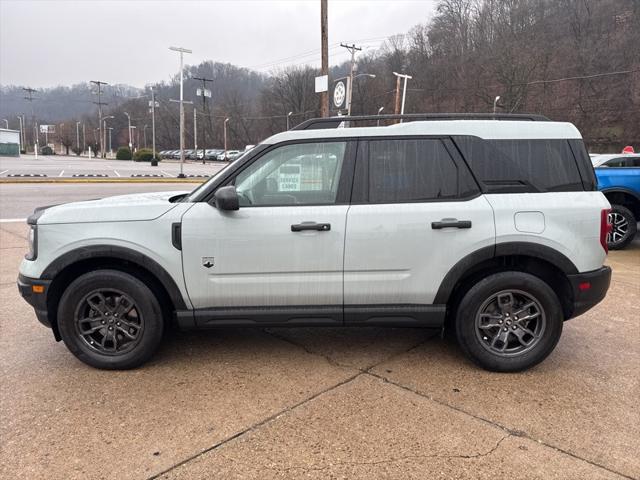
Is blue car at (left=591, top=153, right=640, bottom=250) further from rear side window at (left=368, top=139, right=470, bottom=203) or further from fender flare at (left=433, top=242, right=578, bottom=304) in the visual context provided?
rear side window at (left=368, top=139, right=470, bottom=203)

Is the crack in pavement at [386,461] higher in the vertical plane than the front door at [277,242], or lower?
lower

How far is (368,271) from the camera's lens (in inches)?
146

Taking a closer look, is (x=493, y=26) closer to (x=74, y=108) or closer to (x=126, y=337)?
(x=126, y=337)

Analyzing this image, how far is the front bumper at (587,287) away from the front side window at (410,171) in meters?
1.11

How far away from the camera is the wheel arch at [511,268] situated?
12.1 feet

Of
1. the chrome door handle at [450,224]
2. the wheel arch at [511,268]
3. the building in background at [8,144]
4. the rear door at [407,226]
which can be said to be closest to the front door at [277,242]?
the rear door at [407,226]

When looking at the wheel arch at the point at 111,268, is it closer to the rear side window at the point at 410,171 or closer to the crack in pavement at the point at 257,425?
the crack in pavement at the point at 257,425

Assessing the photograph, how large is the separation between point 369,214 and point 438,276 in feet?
2.25

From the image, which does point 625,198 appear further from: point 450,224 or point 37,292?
point 37,292

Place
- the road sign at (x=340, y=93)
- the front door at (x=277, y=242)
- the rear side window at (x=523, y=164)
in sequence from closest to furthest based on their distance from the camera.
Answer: the front door at (x=277, y=242) → the rear side window at (x=523, y=164) → the road sign at (x=340, y=93)

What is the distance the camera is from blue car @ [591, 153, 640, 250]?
862 centimetres

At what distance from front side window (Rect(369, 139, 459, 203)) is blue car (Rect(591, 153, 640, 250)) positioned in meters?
6.16

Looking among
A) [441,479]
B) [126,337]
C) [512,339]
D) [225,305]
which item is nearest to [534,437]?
[441,479]

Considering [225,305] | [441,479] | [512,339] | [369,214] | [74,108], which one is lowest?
[441,479]
